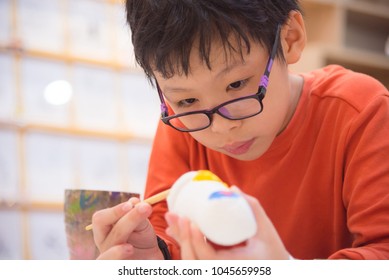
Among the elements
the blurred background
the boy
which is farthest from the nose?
the blurred background

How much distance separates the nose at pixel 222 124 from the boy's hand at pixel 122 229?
126 millimetres

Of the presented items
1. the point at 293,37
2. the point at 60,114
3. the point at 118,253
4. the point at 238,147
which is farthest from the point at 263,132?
the point at 60,114

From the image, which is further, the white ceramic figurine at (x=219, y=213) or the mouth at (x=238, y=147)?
the mouth at (x=238, y=147)

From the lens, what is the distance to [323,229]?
2.68ft

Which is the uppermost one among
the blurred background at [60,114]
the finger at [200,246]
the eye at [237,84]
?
the eye at [237,84]

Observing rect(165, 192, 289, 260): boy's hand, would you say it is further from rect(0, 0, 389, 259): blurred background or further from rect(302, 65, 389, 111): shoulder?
rect(0, 0, 389, 259): blurred background

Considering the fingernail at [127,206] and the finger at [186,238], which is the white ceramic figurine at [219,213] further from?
the fingernail at [127,206]

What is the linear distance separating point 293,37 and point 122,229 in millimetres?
343

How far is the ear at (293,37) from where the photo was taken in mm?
735

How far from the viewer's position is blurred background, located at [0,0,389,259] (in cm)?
184

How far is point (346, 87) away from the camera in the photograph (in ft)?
2.61

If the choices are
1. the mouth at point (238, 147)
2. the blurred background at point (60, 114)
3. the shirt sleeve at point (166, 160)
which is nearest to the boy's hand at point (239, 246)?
the mouth at point (238, 147)

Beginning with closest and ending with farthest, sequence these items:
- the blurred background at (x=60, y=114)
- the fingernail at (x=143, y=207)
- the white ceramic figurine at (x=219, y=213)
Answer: the white ceramic figurine at (x=219, y=213) < the fingernail at (x=143, y=207) < the blurred background at (x=60, y=114)

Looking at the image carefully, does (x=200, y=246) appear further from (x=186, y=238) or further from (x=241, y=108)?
(x=241, y=108)
